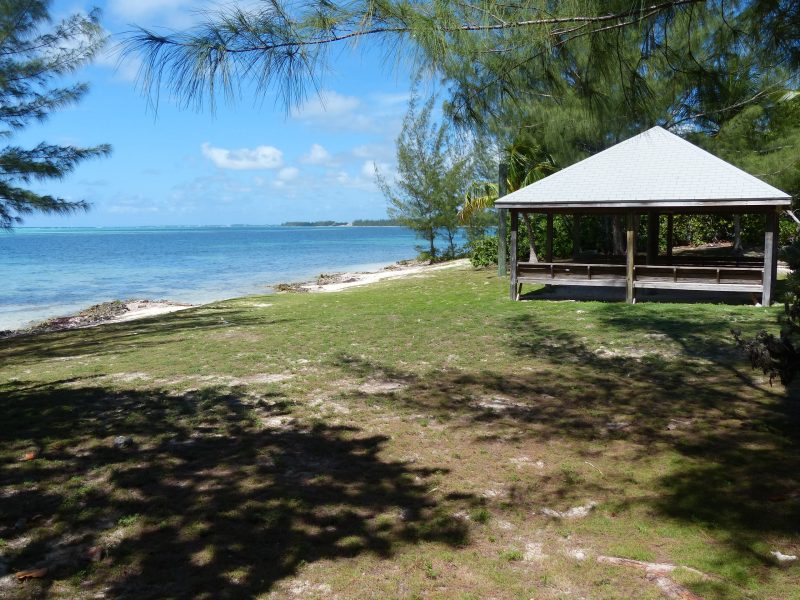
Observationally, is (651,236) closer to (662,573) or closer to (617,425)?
(617,425)

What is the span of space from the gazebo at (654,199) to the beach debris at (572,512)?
10.5 m

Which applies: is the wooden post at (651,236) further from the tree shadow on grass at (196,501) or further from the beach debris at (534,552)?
the beach debris at (534,552)

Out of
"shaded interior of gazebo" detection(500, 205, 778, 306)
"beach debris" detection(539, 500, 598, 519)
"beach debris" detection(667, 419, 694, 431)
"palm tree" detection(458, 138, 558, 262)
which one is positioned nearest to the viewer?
"beach debris" detection(539, 500, 598, 519)

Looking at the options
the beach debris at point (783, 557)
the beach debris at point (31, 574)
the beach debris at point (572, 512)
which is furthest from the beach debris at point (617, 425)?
the beach debris at point (31, 574)

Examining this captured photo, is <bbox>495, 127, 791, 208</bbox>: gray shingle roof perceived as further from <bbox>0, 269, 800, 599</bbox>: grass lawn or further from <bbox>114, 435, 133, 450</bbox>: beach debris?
<bbox>114, 435, 133, 450</bbox>: beach debris

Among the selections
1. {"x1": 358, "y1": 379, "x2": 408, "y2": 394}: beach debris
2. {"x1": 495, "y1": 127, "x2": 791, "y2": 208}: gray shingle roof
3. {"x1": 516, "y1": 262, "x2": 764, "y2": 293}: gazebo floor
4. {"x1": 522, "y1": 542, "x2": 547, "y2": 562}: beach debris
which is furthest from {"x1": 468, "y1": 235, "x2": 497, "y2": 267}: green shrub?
{"x1": 522, "y1": 542, "x2": 547, "y2": 562}: beach debris

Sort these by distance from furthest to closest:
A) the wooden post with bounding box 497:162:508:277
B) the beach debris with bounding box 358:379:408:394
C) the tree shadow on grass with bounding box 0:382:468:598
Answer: the wooden post with bounding box 497:162:508:277 → the beach debris with bounding box 358:379:408:394 → the tree shadow on grass with bounding box 0:382:468:598

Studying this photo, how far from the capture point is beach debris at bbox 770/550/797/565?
3.35 meters

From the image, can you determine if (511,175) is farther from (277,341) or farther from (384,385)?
(384,385)

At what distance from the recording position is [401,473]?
4734 mm

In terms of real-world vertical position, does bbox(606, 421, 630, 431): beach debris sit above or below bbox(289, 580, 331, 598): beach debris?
below

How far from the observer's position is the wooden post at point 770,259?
43.2ft

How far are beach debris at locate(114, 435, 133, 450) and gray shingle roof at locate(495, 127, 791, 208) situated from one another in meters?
11.4

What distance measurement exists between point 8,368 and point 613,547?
9501mm
